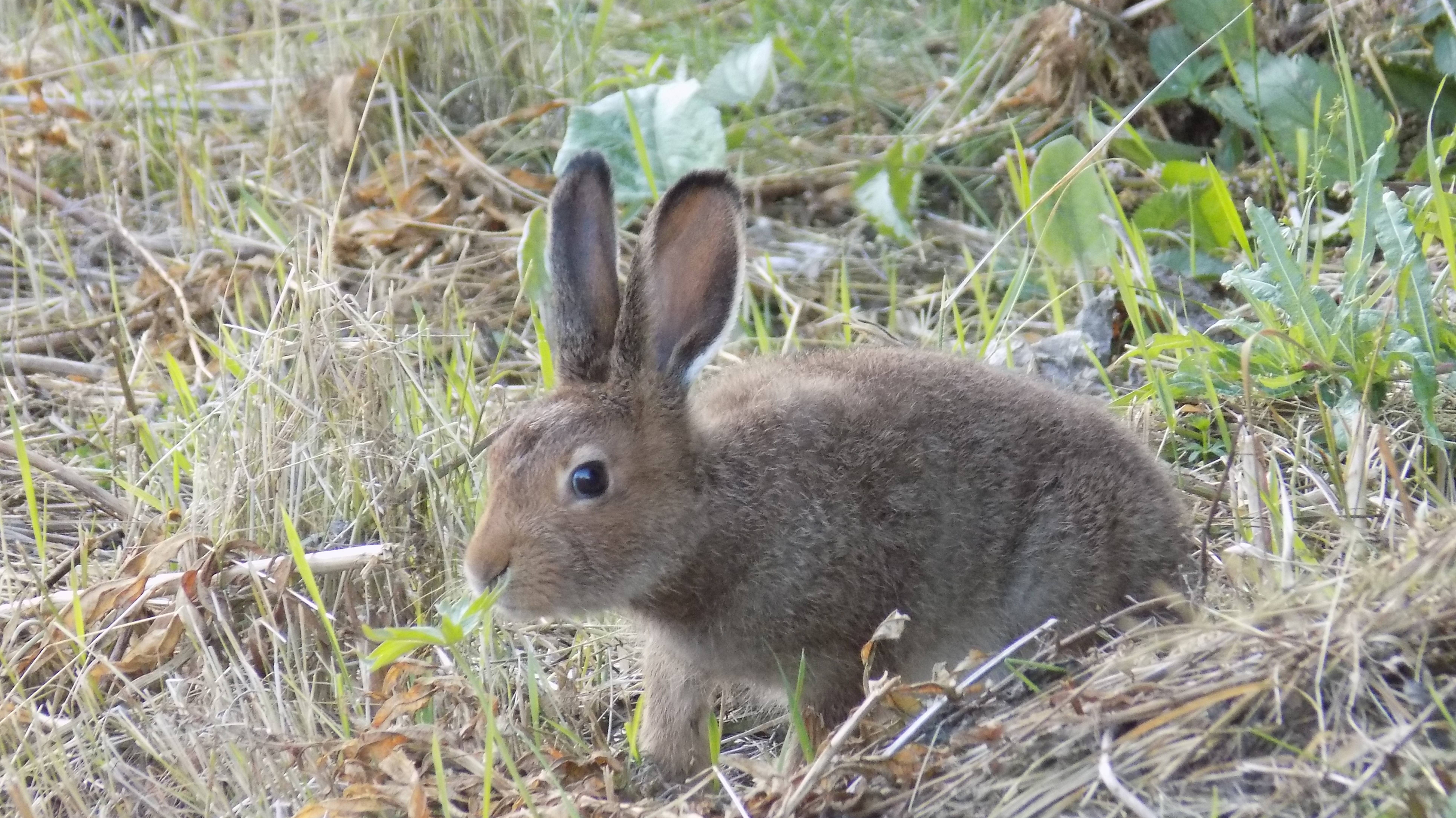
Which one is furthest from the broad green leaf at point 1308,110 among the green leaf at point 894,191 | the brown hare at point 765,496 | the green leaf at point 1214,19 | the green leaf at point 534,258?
the green leaf at point 534,258

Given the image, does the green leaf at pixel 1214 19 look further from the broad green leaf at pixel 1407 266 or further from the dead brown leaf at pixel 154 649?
the dead brown leaf at pixel 154 649

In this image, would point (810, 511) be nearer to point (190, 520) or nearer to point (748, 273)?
Answer: point (190, 520)

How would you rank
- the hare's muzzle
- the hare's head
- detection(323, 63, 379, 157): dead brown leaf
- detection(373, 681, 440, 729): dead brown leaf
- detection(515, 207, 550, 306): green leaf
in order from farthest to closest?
detection(323, 63, 379, 157): dead brown leaf
detection(515, 207, 550, 306): green leaf
the hare's head
the hare's muzzle
detection(373, 681, 440, 729): dead brown leaf

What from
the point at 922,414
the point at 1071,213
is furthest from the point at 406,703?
the point at 1071,213

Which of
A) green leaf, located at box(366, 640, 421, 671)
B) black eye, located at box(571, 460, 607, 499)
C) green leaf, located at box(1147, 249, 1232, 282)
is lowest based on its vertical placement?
green leaf, located at box(1147, 249, 1232, 282)

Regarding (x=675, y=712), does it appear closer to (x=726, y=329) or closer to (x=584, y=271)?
(x=726, y=329)

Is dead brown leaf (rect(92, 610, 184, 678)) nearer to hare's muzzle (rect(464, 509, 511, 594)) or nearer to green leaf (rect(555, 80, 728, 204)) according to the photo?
hare's muzzle (rect(464, 509, 511, 594))

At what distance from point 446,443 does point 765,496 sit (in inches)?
39.6

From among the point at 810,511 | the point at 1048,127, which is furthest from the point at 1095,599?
the point at 1048,127

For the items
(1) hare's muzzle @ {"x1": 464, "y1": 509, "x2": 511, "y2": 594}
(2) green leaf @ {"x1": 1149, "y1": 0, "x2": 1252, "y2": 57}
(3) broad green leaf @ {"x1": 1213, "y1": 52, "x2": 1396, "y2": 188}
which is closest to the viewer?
(1) hare's muzzle @ {"x1": 464, "y1": 509, "x2": 511, "y2": 594}

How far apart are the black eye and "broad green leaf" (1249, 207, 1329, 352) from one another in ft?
6.01

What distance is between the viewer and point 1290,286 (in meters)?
3.97

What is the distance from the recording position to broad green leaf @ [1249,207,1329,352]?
395cm

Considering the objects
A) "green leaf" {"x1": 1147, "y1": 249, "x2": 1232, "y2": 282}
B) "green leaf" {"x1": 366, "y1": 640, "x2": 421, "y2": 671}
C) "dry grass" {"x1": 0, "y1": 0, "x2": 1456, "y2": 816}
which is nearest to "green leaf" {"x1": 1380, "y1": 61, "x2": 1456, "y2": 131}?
"dry grass" {"x1": 0, "y1": 0, "x2": 1456, "y2": 816}
